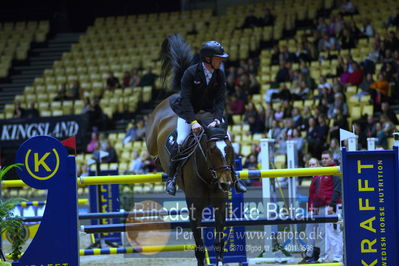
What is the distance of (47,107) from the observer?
61.4ft

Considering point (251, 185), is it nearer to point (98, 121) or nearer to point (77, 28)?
point (98, 121)

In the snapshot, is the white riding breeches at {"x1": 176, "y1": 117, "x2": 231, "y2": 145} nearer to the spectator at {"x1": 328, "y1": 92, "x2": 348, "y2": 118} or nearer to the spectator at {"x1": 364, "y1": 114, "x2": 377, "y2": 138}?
the spectator at {"x1": 364, "y1": 114, "x2": 377, "y2": 138}

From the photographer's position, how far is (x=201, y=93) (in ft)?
21.9

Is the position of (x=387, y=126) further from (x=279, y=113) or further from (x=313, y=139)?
(x=279, y=113)

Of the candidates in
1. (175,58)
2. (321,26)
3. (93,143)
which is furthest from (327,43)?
(175,58)

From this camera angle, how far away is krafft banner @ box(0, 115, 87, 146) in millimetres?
16938

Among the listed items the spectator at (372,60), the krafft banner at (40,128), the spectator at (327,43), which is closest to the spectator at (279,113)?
the spectator at (372,60)

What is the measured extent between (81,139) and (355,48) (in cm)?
660

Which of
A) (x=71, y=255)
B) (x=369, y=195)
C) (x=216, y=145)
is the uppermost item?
(x=216, y=145)

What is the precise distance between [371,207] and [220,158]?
129 centimetres

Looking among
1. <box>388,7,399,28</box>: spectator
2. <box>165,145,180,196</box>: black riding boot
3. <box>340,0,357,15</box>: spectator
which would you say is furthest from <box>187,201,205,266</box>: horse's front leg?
<box>340,0,357,15</box>: spectator

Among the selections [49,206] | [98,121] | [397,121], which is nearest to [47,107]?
[98,121]

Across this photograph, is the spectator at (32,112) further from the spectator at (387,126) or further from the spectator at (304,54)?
the spectator at (387,126)

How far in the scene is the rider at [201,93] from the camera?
653 cm
